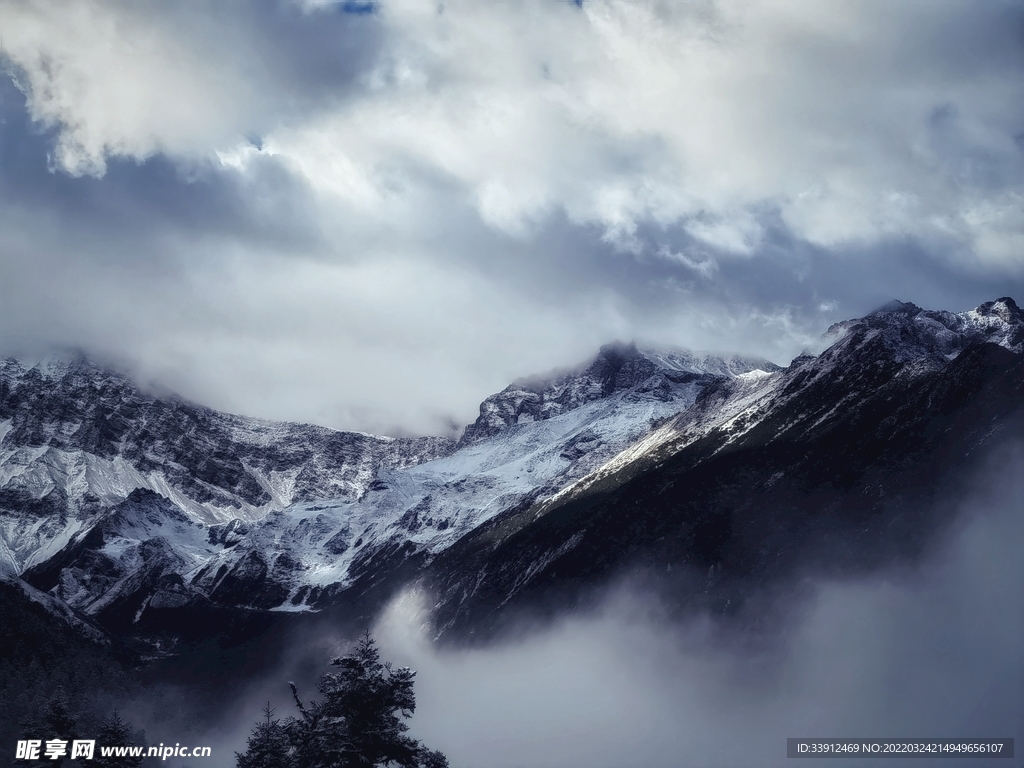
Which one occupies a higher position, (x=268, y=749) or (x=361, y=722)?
(x=268, y=749)

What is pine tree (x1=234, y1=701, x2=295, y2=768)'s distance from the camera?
72.4m

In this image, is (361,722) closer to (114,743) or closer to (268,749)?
(268,749)

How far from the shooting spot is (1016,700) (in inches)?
7869

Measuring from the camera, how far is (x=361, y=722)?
61.9 metres

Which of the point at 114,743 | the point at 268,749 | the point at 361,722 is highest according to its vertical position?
the point at 114,743

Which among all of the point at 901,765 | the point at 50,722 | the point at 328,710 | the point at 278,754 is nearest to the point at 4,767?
the point at 50,722

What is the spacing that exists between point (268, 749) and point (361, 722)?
649 inches

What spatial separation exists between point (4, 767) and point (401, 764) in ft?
495

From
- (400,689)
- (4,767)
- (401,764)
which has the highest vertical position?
(4,767)

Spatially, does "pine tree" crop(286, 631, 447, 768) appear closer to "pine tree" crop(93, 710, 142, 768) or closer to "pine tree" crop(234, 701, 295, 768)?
"pine tree" crop(234, 701, 295, 768)

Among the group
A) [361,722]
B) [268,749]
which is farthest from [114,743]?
[361,722]

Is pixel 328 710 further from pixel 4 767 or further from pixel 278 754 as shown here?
pixel 4 767

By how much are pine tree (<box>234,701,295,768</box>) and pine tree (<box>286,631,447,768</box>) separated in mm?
8068

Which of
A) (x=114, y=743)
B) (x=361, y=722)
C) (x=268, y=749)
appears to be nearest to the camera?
(x=361, y=722)
